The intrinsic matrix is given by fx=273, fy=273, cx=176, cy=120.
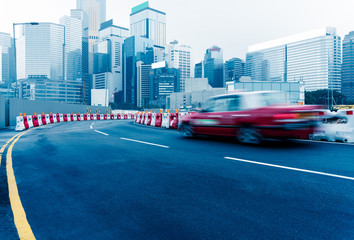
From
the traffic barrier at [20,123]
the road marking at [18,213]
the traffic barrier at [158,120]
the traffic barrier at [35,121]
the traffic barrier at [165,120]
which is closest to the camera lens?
the road marking at [18,213]

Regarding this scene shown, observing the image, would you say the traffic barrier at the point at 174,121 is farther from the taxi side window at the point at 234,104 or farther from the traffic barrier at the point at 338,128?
the traffic barrier at the point at 338,128

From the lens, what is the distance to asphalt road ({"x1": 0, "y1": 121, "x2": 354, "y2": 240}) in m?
2.78

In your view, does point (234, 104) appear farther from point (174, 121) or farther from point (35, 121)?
point (35, 121)

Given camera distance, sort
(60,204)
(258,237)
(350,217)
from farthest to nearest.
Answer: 1. (60,204)
2. (350,217)
3. (258,237)

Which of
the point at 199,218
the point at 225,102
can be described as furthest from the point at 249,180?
the point at 225,102

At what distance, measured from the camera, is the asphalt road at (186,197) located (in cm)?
278

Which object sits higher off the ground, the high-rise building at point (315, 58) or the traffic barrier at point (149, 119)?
the high-rise building at point (315, 58)

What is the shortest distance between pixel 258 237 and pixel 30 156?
21.4 ft

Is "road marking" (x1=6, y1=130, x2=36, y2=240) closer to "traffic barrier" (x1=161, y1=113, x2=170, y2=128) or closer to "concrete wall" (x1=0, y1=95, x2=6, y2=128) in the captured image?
"traffic barrier" (x1=161, y1=113, x2=170, y2=128)

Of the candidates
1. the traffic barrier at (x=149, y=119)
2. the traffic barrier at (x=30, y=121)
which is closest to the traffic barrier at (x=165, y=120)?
the traffic barrier at (x=149, y=119)

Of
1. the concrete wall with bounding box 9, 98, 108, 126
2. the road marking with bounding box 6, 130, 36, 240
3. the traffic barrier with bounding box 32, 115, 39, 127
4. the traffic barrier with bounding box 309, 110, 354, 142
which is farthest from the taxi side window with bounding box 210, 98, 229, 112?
the concrete wall with bounding box 9, 98, 108, 126

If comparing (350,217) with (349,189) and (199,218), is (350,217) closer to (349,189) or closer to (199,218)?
(349,189)

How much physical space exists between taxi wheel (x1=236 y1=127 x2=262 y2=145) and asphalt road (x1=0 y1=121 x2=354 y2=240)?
5.80 ft

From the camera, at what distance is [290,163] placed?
5.72 metres
